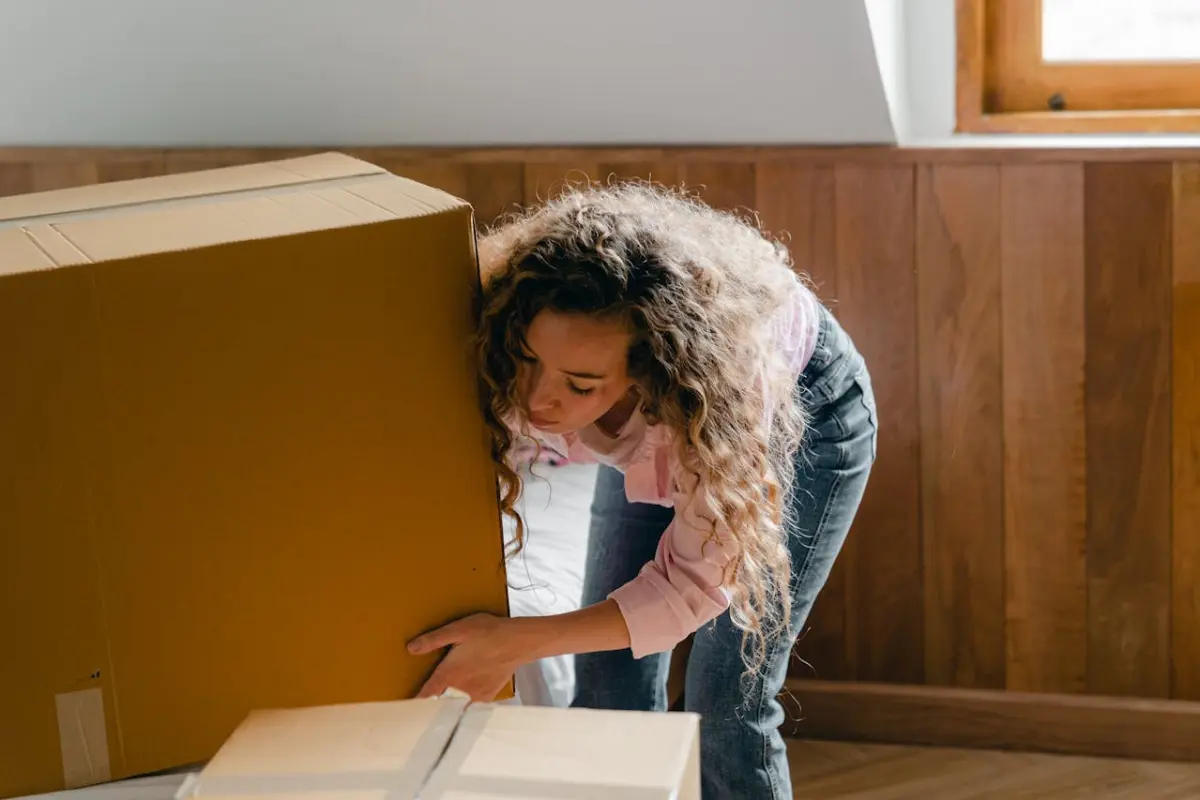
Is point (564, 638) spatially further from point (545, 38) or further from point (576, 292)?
point (545, 38)

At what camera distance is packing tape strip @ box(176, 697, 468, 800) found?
3.07 ft

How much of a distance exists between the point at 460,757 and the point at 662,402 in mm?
329

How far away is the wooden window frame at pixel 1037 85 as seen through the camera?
6.77 feet

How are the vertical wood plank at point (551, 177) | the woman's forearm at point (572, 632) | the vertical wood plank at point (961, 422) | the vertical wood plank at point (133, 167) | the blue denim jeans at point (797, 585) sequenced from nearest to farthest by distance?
the woman's forearm at point (572, 632)
the blue denim jeans at point (797, 585)
the vertical wood plank at point (961, 422)
the vertical wood plank at point (551, 177)
the vertical wood plank at point (133, 167)

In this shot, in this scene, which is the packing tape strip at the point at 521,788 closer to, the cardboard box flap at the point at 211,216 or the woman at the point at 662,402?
the woman at the point at 662,402

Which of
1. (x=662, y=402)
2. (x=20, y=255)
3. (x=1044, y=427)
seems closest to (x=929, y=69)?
(x=1044, y=427)

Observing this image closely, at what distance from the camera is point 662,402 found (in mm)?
1144

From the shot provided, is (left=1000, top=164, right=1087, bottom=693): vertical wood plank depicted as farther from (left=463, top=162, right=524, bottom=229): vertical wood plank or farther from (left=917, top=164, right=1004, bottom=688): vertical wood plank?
(left=463, top=162, right=524, bottom=229): vertical wood plank

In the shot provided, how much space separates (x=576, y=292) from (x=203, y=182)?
0.36 meters

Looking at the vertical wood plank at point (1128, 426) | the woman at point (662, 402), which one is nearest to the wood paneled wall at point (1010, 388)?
the vertical wood plank at point (1128, 426)

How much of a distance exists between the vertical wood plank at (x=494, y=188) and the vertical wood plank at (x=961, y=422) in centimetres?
59

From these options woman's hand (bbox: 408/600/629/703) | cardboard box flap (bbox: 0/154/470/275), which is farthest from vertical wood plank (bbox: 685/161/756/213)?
woman's hand (bbox: 408/600/629/703)

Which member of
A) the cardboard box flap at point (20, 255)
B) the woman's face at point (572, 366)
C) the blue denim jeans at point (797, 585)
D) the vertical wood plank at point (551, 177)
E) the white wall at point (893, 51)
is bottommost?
the blue denim jeans at point (797, 585)

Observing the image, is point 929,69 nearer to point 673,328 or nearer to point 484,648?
point 673,328
